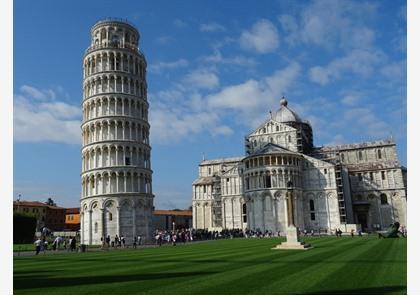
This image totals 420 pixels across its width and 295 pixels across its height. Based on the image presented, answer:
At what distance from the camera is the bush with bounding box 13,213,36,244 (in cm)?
6738

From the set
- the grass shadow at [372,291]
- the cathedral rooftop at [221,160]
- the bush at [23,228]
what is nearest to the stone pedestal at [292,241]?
the grass shadow at [372,291]

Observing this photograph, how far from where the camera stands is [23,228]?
68375mm

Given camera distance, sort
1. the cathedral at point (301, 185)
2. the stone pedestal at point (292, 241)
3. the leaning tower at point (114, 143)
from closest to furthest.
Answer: the stone pedestal at point (292, 241), the leaning tower at point (114, 143), the cathedral at point (301, 185)

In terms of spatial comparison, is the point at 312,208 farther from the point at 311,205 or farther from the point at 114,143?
the point at 114,143

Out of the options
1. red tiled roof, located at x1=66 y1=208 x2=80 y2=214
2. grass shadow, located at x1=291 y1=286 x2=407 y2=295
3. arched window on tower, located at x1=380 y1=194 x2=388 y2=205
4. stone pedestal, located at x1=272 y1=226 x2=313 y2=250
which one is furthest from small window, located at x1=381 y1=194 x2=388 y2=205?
red tiled roof, located at x1=66 y1=208 x2=80 y2=214

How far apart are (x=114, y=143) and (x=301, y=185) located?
37345mm

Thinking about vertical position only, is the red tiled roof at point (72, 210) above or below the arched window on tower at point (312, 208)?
above

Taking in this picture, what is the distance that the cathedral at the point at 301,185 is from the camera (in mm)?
71500

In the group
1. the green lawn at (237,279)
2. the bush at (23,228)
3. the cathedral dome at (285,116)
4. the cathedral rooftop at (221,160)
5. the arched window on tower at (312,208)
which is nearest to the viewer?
A: the green lawn at (237,279)

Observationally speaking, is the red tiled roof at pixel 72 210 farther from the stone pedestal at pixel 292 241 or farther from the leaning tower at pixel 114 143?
the stone pedestal at pixel 292 241

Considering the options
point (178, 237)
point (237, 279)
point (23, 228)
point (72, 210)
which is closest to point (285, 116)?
point (178, 237)

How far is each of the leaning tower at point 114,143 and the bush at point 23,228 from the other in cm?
1880

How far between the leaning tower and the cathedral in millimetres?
23688
